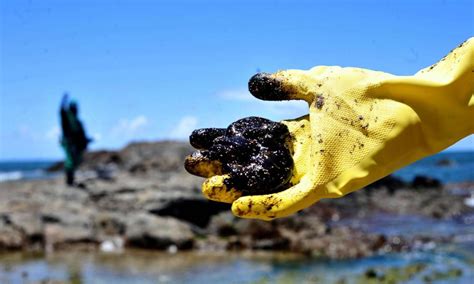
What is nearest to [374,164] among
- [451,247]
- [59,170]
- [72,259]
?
[72,259]

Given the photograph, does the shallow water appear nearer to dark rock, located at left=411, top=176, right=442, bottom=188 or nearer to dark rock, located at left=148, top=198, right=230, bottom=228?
dark rock, located at left=148, top=198, right=230, bottom=228

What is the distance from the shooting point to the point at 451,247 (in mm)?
12344

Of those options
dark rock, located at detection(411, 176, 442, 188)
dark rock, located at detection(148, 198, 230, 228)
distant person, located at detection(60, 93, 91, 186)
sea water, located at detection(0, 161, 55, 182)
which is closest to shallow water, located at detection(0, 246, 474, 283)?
dark rock, located at detection(148, 198, 230, 228)

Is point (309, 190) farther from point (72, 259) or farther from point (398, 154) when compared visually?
point (72, 259)

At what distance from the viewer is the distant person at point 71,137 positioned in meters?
16.3

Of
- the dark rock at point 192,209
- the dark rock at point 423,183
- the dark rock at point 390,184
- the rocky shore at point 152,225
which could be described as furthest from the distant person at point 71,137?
the dark rock at point 423,183

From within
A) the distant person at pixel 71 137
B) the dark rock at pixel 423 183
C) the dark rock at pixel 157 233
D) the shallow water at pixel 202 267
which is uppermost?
the distant person at pixel 71 137

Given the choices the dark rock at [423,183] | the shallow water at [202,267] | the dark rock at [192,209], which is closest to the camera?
the shallow water at [202,267]

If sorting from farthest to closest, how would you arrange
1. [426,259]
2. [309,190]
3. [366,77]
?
[426,259], [366,77], [309,190]

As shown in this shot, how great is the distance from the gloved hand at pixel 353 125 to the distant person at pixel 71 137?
13884mm

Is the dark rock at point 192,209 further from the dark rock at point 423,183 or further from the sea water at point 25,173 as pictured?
the sea water at point 25,173

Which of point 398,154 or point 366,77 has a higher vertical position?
point 366,77

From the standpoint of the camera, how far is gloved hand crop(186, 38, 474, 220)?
262 centimetres

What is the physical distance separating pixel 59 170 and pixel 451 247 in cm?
4048
